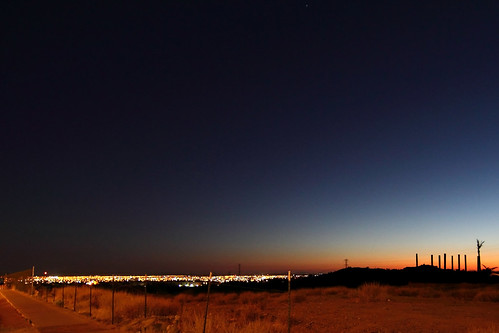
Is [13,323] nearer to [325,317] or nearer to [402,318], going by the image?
[325,317]

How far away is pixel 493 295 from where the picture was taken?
34.1 m

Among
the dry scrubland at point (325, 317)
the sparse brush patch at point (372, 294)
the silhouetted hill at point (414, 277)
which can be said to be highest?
the dry scrubland at point (325, 317)

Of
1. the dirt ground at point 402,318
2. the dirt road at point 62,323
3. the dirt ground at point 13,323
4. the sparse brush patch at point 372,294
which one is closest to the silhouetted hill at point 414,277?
the sparse brush patch at point 372,294

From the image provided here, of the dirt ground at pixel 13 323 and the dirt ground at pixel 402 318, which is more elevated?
the dirt ground at pixel 13 323

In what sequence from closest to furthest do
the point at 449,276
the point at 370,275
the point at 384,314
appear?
the point at 384,314 < the point at 449,276 < the point at 370,275

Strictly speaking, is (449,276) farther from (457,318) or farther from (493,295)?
(457,318)

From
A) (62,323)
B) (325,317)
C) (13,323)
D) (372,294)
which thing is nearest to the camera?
(62,323)

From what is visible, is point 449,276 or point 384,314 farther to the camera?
point 449,276

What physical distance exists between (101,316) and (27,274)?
4330 cm

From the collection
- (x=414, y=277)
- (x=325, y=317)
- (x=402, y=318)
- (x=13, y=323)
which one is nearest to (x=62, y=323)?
(x=13, y=323)

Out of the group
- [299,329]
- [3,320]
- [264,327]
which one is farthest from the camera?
[3,320]

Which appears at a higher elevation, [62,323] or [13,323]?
[62,323]

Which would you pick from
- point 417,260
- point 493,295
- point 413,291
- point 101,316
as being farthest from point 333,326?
point 417,260

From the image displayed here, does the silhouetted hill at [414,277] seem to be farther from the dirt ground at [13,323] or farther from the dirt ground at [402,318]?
the dirt ground at [13,323]
